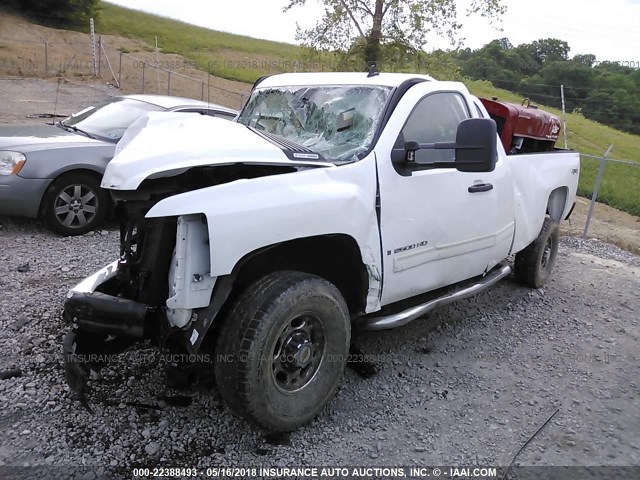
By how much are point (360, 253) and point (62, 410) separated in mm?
1930

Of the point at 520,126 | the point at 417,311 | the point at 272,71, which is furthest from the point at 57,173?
the point at 272,71

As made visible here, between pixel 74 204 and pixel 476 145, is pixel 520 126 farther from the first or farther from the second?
pixel 74 204

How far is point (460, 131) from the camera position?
3.37 meters

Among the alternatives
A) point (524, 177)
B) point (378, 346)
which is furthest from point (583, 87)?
point (378, 346)

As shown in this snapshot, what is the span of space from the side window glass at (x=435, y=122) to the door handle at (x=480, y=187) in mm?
266

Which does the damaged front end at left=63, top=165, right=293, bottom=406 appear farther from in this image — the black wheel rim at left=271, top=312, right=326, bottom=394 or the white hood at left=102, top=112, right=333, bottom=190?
the black wheel rim at left=271, top=312, right=326, bottom=394

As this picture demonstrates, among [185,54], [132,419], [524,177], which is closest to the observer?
[132,419]

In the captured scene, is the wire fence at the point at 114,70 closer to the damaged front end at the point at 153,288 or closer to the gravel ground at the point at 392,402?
the gravel ground at the point at 392,402

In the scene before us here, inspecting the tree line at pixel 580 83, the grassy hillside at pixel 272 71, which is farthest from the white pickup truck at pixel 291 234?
the tree line at pixel 580 83

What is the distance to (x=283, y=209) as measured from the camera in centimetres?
298

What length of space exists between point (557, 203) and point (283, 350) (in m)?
4.04

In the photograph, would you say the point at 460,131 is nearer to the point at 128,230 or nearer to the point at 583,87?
the point at 128,230

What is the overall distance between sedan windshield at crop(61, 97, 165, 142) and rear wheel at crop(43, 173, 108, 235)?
27.6 inches

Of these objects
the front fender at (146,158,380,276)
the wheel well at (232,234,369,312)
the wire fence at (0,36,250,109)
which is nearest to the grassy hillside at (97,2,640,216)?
the wire fence at (0,36,250,109)
